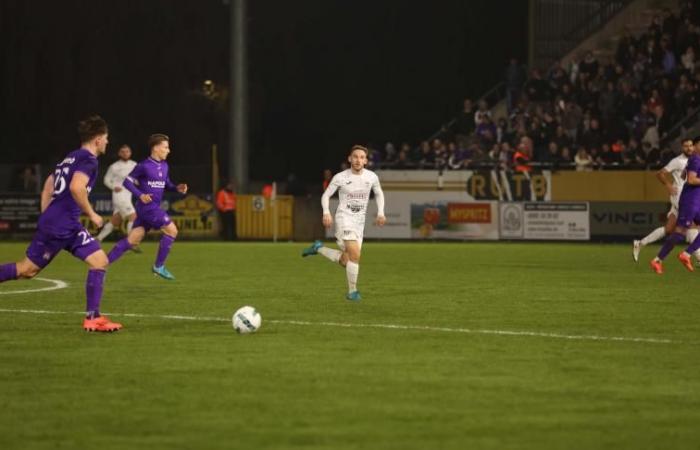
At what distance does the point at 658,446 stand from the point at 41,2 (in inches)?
2058

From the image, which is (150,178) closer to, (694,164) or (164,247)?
(164,247)

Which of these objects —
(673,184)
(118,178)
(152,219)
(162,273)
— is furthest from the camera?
(118,178)

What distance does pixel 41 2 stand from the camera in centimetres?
5647

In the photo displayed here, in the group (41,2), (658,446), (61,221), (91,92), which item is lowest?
(658,446)

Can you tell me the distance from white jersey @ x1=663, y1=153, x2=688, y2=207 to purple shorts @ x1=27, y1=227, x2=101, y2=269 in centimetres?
1306

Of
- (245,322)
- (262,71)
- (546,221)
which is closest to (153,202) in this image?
(245,322)

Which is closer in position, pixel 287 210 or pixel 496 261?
pixel 496 261

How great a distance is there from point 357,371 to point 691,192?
11794 mm

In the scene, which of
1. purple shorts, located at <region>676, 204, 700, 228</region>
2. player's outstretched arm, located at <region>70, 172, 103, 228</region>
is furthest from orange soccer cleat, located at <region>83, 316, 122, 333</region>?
purple shorts, located at <region>676, 204, 700, 228</region>

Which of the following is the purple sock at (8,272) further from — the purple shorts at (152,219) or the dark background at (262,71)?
the dark background at (262,71)

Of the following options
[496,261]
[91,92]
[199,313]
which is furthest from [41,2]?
[199,313]

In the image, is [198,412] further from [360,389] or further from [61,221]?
[61,221]

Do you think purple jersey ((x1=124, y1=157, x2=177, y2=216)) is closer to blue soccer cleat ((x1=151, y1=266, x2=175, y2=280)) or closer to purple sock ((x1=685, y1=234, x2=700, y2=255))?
blue soccer cleat ((x1=151, y1=266, x2=175, y2=280))

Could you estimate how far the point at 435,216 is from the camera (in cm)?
3609
